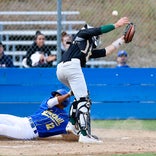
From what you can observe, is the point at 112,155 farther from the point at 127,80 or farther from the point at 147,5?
the point at 147,5

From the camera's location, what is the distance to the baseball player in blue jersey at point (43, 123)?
10.1 m

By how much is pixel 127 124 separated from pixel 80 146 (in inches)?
159

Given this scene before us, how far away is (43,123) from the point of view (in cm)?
1020

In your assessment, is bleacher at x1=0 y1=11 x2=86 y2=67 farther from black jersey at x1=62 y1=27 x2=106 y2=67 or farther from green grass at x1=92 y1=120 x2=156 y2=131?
black jersey at x1=62 y1=27 x2=106 y2=67

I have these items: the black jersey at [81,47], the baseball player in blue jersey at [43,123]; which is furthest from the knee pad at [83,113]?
the black jersey at [81,47]

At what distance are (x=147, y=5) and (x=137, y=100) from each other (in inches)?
81.0

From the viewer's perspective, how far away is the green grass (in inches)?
505

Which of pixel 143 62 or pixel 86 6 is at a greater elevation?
pixel 86 6

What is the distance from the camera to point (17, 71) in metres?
13.7

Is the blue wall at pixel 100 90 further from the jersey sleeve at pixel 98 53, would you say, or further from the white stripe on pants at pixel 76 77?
the white stripe on pants at pixel 76 77

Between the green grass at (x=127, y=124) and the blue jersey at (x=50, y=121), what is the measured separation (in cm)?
263

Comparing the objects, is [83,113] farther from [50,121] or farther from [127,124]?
[127,124]

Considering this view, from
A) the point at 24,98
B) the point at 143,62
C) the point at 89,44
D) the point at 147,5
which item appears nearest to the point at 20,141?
the point at 89,44


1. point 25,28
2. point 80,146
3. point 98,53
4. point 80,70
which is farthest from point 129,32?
point 25,28
